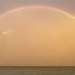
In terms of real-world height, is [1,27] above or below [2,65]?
above

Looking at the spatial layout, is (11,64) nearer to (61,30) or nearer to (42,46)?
(42,46)

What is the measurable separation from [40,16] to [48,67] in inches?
14.6

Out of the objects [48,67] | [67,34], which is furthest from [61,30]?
[48,67]

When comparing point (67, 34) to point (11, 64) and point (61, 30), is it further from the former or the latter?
point (11, 64)

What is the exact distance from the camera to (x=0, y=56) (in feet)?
2.64

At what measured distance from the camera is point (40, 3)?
31.9 inches

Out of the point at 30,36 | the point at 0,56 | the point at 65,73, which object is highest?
the point at 30,36

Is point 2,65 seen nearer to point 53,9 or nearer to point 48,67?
point 48,67

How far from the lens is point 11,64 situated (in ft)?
2.65

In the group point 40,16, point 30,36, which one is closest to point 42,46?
point 30,36

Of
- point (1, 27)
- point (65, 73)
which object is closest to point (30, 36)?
point (1, 27)

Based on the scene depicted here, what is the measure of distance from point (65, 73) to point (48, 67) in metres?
0.13

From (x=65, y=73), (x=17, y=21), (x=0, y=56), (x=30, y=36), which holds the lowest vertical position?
(x=65, y=73)

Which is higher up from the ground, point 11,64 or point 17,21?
point 17,21
